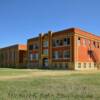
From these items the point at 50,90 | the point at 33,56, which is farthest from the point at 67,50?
the point at 50,90

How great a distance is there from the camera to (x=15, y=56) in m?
81.7

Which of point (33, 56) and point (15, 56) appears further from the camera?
point (15, 56)

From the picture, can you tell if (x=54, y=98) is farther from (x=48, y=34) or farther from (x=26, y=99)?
(x=48, y=34)

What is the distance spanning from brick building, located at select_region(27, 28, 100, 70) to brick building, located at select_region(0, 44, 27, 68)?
41.8 ft

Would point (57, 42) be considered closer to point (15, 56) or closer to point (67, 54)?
point (67, 54)

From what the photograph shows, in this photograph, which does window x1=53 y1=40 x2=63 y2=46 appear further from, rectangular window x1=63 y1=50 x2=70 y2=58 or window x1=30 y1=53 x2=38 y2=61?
window x1=30 y1=53 x2=38 y2=61

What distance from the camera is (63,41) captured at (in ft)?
187

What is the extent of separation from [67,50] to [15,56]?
3215cm

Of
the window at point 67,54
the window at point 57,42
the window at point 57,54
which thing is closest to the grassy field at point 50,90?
the window at point 67,54

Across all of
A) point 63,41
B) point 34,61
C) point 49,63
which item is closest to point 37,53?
point 34,61

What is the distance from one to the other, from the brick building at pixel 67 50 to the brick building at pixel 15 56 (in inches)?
501

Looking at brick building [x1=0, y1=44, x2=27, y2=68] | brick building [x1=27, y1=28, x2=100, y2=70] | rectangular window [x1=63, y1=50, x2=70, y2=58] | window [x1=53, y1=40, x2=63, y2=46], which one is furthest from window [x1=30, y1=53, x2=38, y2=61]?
rectangular window [x1=63, y1=50, x2=70, y2=58]

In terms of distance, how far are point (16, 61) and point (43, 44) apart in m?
20.8

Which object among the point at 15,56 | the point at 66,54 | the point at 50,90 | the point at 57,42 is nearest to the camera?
the point at 50,90
